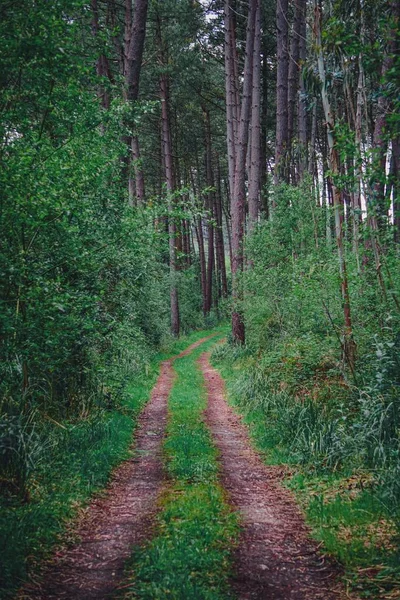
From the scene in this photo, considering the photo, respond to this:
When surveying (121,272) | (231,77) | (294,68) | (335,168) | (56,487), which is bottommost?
(56,487)

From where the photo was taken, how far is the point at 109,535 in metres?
4.82

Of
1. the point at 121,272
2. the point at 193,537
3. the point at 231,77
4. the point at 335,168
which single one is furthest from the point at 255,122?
the point at 193,537

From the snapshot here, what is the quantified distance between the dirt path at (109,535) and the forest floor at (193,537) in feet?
0.03

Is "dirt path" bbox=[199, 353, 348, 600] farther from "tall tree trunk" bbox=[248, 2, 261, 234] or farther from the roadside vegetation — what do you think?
"tall tree trunk" bbox=[248, 2, 261, 234]

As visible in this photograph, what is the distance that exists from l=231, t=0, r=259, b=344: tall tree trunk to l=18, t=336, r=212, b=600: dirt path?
31.7 ft

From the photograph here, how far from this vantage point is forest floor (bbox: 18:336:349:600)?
374 centimetres

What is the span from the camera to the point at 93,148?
747 cm

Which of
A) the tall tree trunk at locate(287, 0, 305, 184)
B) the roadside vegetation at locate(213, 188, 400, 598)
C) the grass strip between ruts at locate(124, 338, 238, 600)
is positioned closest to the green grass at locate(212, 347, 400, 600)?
the roadside vegetation at locate(213, 188, 400, 598)

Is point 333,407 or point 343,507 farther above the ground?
point 333,407

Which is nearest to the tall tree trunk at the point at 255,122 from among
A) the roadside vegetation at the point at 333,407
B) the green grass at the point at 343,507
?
the roadside vegetation at the point at 333,407

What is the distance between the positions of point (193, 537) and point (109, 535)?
101 centimetres

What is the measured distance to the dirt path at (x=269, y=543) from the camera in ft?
12.3

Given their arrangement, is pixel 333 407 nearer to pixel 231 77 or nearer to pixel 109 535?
pixel 109 535

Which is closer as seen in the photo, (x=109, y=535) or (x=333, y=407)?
(x=109, y=535)
